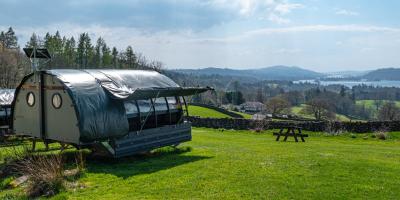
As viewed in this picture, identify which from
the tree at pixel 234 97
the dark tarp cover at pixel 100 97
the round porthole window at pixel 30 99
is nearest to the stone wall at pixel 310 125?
the dark tarp cover at pixel 100 97

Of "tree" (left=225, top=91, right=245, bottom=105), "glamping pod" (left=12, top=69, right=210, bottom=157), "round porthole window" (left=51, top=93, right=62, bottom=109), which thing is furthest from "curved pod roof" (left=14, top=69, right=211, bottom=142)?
"tree" (left=225, top=91, right=245, bottom=105)

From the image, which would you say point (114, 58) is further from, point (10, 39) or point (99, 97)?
point (99, 97)

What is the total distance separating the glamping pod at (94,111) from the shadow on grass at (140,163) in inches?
15.7

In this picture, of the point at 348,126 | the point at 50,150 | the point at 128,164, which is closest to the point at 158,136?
the point at 128,164

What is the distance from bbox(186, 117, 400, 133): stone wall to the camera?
32.8 metres

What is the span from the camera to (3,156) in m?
16.1

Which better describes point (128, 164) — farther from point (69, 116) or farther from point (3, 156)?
point (3, 156)

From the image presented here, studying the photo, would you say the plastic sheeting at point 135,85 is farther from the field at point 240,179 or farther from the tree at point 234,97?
the tree at point 234,97

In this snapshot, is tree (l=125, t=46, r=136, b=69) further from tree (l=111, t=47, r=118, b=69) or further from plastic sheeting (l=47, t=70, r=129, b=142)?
plastic sheeting (l=47, t=70, r=129, b=142)

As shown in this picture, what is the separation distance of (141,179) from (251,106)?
119874 mm

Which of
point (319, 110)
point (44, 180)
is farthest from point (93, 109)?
point (319, 110)

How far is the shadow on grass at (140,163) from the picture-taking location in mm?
13098

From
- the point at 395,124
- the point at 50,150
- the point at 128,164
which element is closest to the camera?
the point at 128,164

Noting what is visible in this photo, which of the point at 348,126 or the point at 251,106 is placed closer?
the point at 348,126
